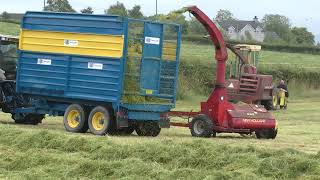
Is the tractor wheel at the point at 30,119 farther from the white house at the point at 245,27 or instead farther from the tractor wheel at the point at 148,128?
the white house at the point at 245,27

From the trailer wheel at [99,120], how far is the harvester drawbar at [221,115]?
73.6 inches

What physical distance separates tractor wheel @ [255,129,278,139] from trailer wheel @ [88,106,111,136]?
4080 mm

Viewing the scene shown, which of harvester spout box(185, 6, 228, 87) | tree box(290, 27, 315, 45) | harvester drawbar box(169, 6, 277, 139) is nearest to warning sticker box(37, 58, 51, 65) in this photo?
harvester drawbar box(169, 6, 277, 139)

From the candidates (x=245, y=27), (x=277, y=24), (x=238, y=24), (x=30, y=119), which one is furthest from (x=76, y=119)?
(x=238, y=24)

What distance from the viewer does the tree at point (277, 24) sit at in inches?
5176

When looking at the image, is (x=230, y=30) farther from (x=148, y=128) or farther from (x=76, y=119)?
(x=76, y=119)

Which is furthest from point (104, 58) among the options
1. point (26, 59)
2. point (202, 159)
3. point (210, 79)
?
point (210, 79)

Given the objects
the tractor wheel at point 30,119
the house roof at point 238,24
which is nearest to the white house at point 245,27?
the house roof at point 238,24

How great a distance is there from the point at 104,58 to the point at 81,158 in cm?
588

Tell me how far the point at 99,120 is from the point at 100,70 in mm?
1238

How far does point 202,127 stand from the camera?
58.7 feet

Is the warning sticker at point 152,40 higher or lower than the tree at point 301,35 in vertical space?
lower

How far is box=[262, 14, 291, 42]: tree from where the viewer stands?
131 meters

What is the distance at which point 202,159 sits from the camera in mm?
11172
